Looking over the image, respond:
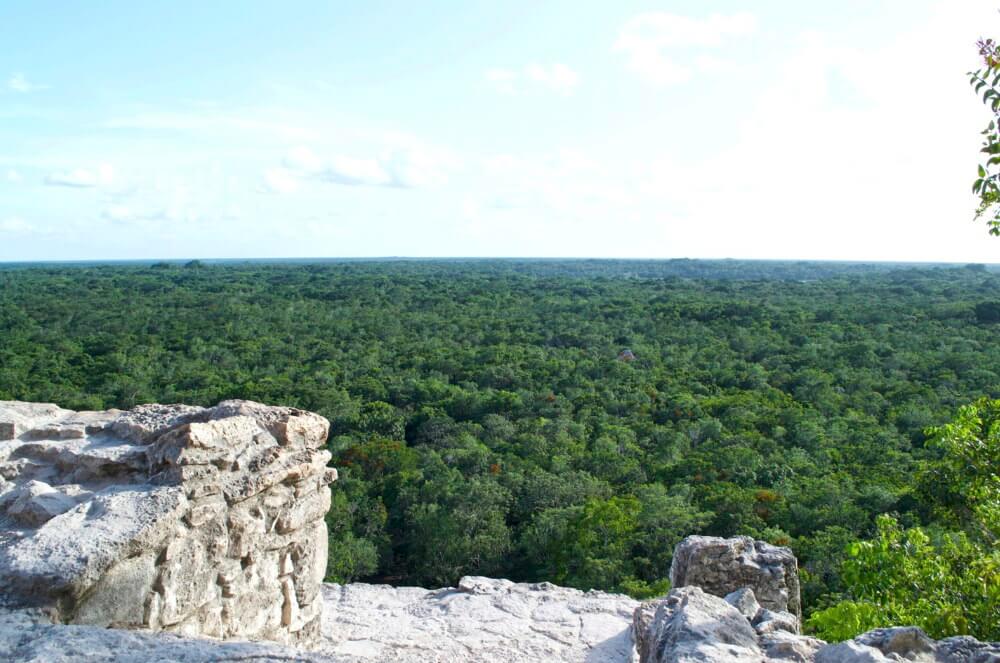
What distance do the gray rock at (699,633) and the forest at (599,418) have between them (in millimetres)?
1648

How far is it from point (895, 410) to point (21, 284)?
77977 millimetres

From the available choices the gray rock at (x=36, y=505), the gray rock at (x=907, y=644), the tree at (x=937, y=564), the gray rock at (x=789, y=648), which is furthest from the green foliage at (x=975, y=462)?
the gray rock at (x=36, y=505)

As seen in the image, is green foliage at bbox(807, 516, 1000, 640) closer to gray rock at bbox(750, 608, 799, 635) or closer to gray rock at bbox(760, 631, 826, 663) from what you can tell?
gray rock at bbox(750, 608, 799, 635)

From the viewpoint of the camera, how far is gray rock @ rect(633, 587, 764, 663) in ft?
13.3

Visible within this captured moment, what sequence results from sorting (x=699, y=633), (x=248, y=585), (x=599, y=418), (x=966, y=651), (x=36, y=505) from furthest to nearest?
1. (x=599, y=418)
2. (x=248, y=585)
3. (x=36, y=505)
4. (x=699, y=633)
5. (x=966, y=651)

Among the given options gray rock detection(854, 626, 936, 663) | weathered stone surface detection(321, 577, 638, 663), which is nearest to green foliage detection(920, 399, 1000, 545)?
gray rock detection(854, 626, 936, 663)

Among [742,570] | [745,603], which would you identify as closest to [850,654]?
[745,603]

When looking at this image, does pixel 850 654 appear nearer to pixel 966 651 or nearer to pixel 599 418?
pixel 966 651

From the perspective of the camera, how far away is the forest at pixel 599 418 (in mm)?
12688

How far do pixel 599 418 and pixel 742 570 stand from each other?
14.6m

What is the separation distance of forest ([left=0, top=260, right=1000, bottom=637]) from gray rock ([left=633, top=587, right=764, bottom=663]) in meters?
1.65

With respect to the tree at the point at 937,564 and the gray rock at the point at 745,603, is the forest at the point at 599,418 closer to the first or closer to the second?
the tree at the point at 937,564

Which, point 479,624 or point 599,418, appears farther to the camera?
point 599,418

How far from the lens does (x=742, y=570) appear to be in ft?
24.6
